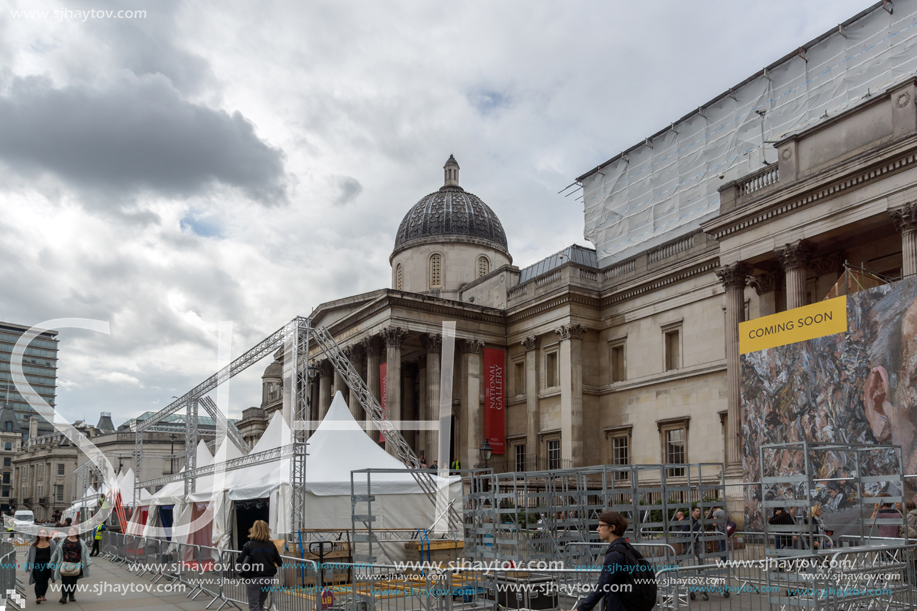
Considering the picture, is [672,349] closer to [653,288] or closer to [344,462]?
[653,288]

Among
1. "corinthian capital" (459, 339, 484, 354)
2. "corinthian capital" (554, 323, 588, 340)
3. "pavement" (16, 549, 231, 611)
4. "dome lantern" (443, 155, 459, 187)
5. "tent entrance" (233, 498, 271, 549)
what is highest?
"dome lantern" (443, 155, 459, 187)

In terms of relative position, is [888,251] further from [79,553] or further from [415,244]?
[415,244]

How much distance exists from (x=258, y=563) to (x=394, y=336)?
87.7ft

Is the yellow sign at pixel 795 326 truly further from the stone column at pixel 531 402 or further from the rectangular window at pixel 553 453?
the stone column at pixel 531 402

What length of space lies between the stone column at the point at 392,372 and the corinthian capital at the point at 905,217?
2206 cm

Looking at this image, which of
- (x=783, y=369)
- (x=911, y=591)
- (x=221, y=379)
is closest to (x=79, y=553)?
(x=221, y=379)

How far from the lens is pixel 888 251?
2458 cm

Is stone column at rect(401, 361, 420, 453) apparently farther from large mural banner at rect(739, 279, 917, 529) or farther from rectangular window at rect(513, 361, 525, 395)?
large mural banner at rect(739, 279, 917, 529)

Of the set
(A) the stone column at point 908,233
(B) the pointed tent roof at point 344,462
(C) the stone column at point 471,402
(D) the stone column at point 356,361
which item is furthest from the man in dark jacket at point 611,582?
(D) the stone column at point 356,361

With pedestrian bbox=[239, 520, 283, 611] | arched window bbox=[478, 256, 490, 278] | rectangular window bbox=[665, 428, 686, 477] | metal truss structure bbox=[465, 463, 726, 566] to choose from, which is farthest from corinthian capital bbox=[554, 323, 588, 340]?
pedestrian bbox=[239, 520, 283, 611]

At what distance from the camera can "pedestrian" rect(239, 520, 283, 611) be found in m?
11.6

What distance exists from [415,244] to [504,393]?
39.6 feet

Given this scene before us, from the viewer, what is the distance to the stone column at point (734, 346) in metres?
26.8

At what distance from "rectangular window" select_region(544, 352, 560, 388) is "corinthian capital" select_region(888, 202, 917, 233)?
18.1m
